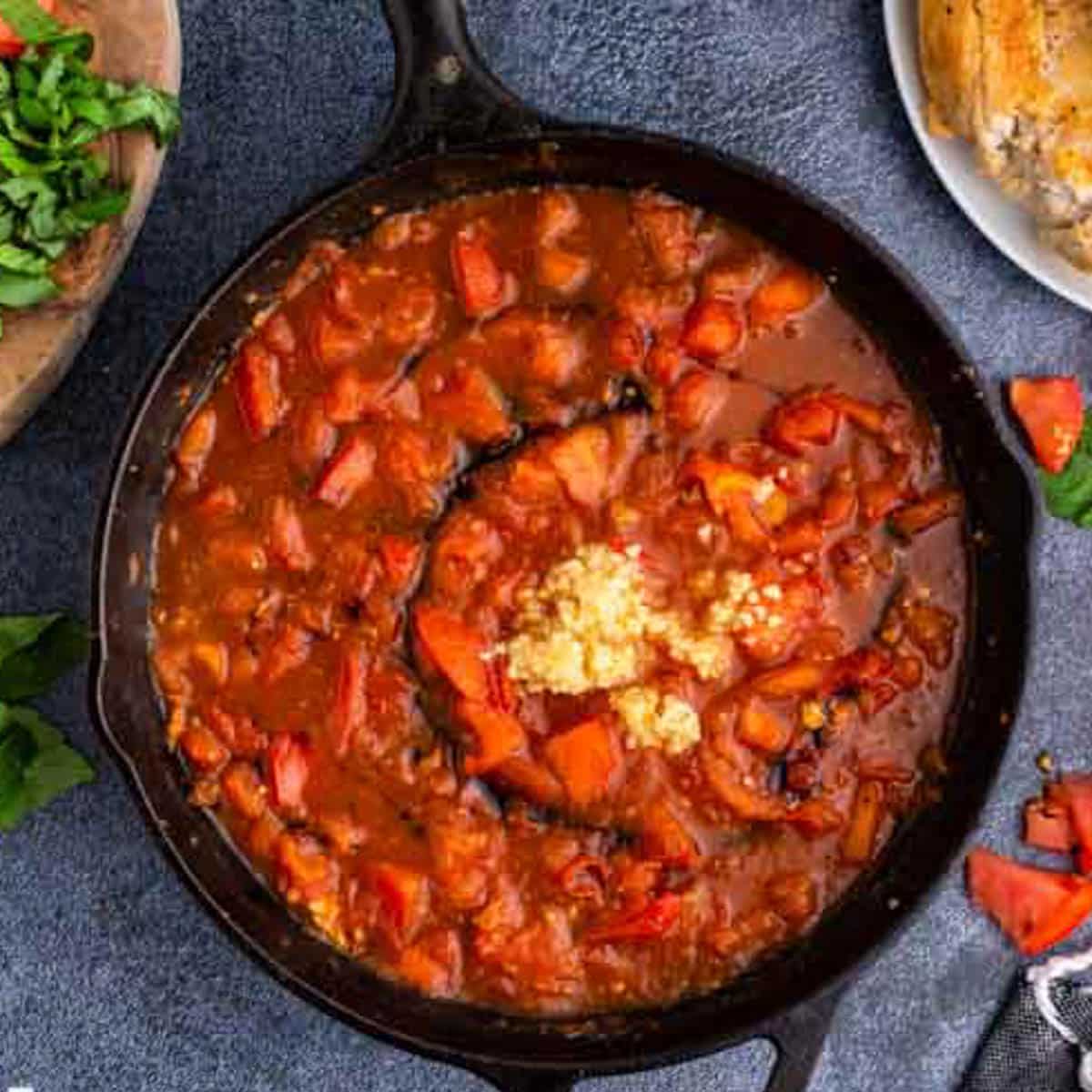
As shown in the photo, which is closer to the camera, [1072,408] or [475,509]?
[475,509]

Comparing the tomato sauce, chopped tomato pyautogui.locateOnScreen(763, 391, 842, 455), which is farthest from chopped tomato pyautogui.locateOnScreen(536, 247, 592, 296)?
chopped tomato pyautogui.locateOnScreen(763, 391, 842, 455)

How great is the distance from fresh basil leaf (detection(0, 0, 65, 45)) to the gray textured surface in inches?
18.7

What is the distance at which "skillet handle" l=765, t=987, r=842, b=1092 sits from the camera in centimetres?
337

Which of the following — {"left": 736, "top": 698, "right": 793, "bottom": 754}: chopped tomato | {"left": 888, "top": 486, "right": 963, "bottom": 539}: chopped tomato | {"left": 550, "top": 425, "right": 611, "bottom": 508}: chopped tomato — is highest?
{"left": 550, "top": 425, "right": 611, "bottom": 508}: chopped tomato

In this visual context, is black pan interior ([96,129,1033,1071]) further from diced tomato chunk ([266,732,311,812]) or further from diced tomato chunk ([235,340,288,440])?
diced tomato chunk ([266,732,311,812])

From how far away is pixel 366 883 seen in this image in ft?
11.5

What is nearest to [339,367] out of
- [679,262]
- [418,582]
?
[418,582]

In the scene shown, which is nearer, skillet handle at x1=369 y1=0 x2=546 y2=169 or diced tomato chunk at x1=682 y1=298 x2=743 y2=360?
skillet handle at x1=369 y1=0 x2=546 y2=169

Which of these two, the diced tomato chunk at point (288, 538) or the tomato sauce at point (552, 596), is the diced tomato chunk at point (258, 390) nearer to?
the tomato sauce at point (552, 596)

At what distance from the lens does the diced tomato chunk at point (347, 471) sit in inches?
135

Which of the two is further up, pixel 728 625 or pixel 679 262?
pixel 679 262

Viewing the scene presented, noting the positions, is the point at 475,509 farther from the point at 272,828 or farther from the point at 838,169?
the point at 838,169

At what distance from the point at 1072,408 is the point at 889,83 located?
2.49 ft

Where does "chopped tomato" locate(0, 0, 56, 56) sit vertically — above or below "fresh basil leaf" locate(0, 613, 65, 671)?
above
